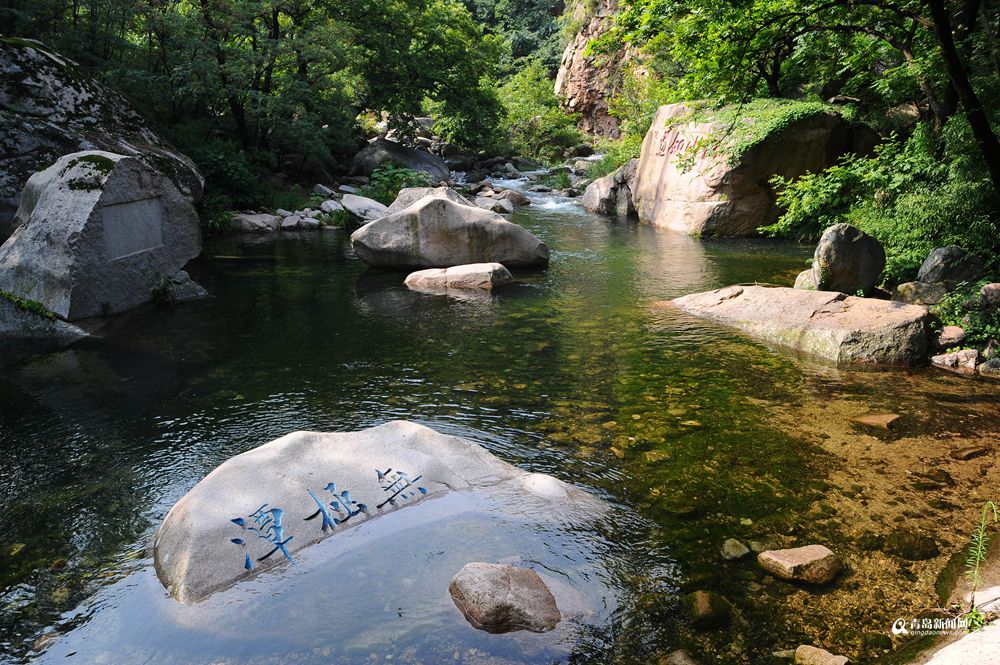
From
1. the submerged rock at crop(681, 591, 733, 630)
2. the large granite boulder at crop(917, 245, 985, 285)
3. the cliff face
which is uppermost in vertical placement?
the cliff face

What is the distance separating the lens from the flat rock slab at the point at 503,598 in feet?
10.8

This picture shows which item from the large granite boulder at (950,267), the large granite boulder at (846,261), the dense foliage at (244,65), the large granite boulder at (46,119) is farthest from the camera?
the dense foliage at (244,65)

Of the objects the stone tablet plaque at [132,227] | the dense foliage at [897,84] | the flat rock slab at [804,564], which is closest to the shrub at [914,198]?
the dense foliage at [897,84]

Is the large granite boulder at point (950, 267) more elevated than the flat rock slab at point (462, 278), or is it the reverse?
the large granite boulder at point (950, 267)

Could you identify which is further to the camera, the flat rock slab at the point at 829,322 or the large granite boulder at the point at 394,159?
the large granite boulder at the point at 394,159

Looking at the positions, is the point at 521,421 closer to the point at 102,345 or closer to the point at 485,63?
the point at 102,345

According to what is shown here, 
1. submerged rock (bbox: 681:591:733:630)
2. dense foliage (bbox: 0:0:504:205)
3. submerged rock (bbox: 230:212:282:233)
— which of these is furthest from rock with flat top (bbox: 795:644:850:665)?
dense foliage (bbox: 0:0:504:205)

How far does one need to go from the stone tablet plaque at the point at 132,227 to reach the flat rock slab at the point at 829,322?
7.86m

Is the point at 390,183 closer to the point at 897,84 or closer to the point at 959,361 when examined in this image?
the point at 897,84

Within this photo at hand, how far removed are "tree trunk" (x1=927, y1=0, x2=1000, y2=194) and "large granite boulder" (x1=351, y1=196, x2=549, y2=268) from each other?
6.75m

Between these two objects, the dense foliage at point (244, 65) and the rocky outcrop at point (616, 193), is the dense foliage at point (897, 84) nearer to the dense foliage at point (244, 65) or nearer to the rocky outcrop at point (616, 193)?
the rocky outcrop at point (616, 193)

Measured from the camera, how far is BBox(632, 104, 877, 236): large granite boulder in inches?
591

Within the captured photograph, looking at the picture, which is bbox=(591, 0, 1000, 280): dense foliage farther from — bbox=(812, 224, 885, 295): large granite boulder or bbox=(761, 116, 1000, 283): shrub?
bbox=(812, 224, 885, 295): large granite boulder
